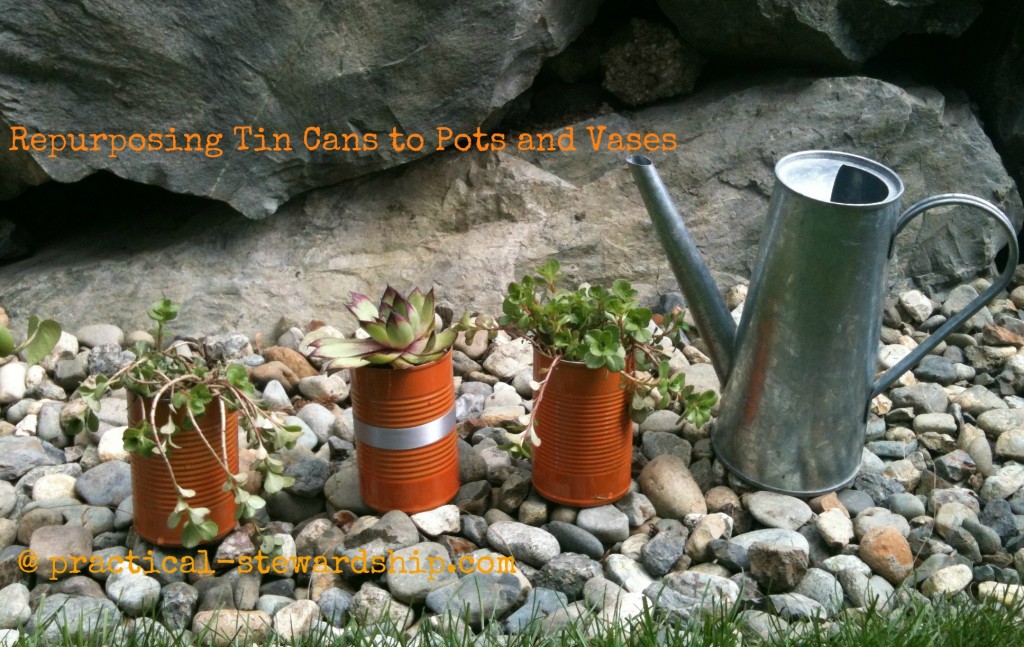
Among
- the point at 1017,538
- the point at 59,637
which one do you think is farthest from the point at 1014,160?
the point at 59,637

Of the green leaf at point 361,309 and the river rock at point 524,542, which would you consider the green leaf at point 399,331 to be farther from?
the river rock at point 524,542

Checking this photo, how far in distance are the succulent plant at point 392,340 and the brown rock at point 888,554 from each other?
2.45 ft

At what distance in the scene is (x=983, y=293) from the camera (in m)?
1.73

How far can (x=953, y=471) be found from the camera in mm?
2006

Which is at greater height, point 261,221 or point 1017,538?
point 261,221

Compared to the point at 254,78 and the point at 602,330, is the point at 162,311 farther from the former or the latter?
the point at 254,78

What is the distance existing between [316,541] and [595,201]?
120 cm

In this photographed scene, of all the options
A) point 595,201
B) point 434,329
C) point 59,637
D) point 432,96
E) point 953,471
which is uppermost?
point 432,96

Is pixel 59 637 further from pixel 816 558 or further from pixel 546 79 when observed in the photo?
pixel 546 79

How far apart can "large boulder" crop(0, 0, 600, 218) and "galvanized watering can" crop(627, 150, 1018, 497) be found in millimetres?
809

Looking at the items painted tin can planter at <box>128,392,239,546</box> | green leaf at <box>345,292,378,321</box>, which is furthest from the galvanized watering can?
painted tin can planter at <box>128,392,239,546</box>

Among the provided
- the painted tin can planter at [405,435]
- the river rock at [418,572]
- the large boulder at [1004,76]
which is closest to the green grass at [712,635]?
the river rock at [418,572]

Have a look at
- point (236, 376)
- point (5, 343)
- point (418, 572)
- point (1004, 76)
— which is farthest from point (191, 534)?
point (1004, 76)
